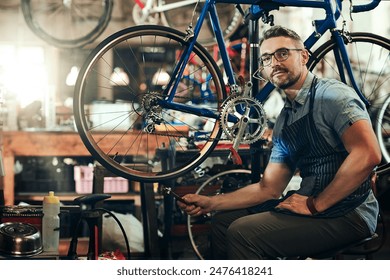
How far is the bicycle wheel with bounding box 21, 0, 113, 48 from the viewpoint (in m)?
4.34

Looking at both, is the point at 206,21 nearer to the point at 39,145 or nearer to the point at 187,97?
the point at 187,97

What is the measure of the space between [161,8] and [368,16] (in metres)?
1.52

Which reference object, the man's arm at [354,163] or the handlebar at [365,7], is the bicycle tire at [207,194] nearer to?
the man's arm at [354,163]

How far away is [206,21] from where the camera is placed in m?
3.78

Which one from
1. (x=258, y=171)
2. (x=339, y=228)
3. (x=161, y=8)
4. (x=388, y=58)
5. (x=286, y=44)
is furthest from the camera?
(x=161, y=8)

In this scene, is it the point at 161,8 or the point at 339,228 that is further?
the point at 161,8

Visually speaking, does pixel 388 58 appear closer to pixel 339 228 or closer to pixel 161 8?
pixel 339 228

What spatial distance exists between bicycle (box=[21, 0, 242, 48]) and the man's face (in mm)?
764

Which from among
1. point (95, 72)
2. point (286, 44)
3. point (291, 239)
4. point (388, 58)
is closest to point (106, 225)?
point (95, 72)

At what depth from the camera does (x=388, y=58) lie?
408 cm

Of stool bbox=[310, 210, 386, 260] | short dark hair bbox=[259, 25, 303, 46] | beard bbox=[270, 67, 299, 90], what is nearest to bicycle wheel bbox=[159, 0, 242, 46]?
short dark hair bbox=[259, 25, 303, 46]

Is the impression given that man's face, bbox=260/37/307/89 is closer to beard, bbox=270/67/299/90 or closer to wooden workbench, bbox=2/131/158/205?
beard, bbox=270/67/299/90

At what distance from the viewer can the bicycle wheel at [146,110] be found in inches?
137

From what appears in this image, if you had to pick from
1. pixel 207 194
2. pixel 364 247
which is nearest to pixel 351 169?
pixel 364 247
